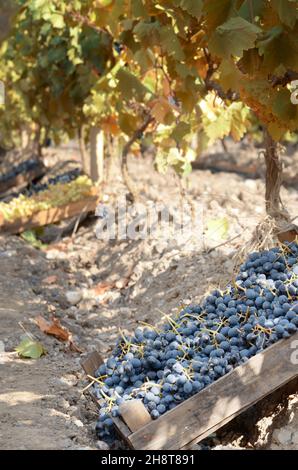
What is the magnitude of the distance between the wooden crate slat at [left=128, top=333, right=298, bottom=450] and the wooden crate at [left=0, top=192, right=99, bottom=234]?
17.9 feet

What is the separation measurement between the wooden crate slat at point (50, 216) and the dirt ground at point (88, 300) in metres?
0.15

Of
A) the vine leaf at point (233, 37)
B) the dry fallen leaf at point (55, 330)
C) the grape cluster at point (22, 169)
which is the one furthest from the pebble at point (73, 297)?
the grape cluster at point (22, 169)

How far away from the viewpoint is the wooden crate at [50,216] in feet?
28.3

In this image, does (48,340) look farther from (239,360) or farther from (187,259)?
(239,360)

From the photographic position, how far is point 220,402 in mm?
3365

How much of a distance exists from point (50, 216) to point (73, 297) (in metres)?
2.48

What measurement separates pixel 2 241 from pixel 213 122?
280 cm

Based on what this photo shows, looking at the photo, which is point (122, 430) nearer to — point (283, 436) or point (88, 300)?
point (283, 436)

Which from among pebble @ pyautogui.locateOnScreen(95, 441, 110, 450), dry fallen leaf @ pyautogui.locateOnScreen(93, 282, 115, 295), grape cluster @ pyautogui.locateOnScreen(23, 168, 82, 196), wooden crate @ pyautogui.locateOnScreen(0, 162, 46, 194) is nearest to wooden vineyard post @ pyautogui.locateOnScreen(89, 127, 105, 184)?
grape cluster @ pyautogui.locateOnScreen(23, 168, 82, 196)

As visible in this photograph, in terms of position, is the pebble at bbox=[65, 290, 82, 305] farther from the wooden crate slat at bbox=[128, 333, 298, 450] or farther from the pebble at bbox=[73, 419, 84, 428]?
the wooden crate slat at bbox=[128, 333, 298, 450]

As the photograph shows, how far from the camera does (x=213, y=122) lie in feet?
21.8

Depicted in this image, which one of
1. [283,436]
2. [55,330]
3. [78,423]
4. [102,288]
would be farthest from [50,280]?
[283,436]

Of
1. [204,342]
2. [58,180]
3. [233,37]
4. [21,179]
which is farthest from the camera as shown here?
[21,179]

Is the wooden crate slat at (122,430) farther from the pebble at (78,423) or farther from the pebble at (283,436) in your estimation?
the pebble at (283,436)
